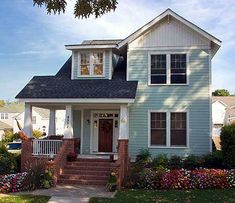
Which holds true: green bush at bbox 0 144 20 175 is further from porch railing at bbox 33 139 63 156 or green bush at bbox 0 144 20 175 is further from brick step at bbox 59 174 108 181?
brick step at bbox 59 174 108 181

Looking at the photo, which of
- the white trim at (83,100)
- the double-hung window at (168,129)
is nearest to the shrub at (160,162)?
the double-hung window at (168,129)

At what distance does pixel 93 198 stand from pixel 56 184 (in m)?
3.49

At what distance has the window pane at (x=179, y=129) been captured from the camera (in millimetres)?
19875

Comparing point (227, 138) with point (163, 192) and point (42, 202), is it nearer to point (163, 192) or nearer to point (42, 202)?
point (163, 192)

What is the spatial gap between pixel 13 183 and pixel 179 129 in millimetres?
9124

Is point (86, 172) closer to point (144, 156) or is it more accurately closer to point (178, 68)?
point (144, 156)

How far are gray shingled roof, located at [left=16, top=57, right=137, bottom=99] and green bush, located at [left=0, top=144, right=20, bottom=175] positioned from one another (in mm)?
3030

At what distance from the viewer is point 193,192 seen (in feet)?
46.8

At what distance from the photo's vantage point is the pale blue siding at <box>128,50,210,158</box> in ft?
64.6

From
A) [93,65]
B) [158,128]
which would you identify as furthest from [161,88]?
[93,65]

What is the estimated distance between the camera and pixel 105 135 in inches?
850

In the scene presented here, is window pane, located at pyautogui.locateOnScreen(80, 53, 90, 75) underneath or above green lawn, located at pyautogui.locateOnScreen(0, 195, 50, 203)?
above

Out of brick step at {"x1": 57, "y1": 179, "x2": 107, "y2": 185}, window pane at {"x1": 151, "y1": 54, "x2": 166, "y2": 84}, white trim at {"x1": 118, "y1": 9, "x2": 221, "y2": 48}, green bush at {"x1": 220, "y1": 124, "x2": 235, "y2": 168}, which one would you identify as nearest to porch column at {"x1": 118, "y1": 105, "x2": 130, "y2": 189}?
brick step at {"x1": 57, "y1": 179, "x2": 107, "y2": 185}

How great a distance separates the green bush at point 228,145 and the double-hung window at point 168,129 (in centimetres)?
263
